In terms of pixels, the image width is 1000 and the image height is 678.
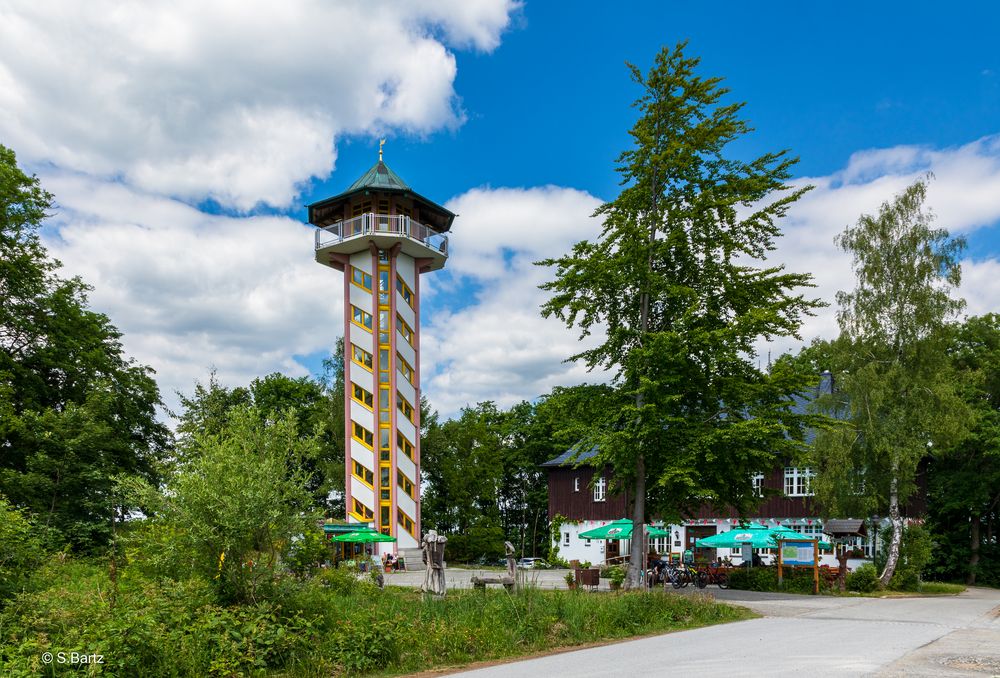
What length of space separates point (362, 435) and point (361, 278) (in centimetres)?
849

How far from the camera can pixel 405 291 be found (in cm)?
4388

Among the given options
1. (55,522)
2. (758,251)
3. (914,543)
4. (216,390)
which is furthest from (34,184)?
(914,543)

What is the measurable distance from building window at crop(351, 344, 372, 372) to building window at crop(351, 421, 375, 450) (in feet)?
9.71

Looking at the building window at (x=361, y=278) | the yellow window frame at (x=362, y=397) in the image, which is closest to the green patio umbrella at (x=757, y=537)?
the yellow window frame at (x=362, y=397)

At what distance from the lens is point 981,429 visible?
35875 millimetres

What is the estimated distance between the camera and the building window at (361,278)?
43062 millimetres

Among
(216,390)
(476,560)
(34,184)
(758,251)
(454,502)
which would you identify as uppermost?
(34,184)

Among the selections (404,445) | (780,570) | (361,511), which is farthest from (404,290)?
(780,570)

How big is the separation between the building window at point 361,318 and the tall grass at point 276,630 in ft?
94.1

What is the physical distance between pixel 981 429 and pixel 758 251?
1939cm

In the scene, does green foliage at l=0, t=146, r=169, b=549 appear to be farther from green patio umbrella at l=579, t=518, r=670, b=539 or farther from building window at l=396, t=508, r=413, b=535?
green patio umbrella at l=579, t=518, r=670, b=539

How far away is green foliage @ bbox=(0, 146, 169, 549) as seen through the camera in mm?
25812

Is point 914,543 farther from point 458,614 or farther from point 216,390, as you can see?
point 216,390

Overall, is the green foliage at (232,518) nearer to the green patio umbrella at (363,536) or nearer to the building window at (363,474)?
the green patio umbrella at (363,536)
